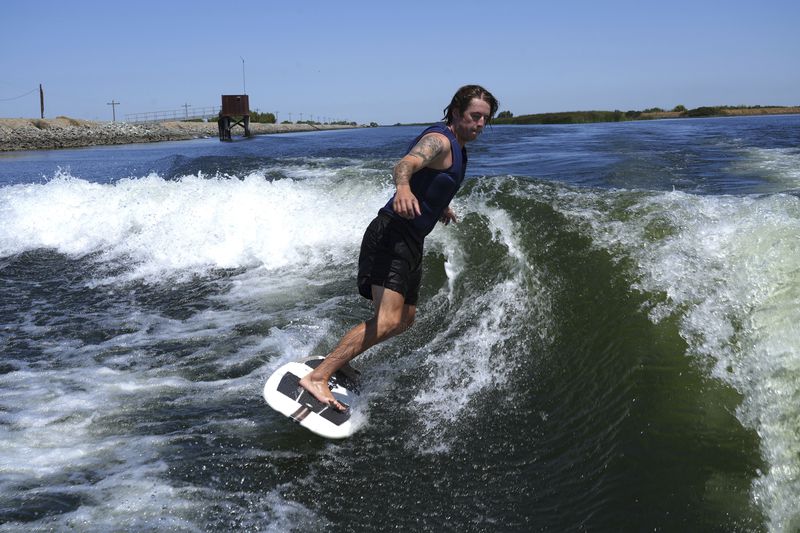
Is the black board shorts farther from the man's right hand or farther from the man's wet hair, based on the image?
the man's wet hair

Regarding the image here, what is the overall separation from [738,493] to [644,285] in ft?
6.73

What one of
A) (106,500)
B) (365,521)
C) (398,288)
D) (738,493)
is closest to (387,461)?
(365,521)

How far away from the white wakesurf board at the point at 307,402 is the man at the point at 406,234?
0.19 ft

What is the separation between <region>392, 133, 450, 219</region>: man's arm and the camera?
3355mm

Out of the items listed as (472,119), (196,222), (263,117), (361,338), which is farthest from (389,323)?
(263,117)

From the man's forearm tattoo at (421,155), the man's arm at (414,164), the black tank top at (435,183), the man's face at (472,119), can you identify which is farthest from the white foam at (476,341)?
the man's face at (472,119)

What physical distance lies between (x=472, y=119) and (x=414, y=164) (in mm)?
546

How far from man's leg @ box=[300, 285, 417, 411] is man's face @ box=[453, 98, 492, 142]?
1030 mm

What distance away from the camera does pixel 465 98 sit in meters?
3.81

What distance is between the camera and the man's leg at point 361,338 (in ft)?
12.7

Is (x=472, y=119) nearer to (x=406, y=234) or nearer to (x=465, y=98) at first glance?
(x=465, y=98)

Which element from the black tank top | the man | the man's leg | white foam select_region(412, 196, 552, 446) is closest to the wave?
white foam select_region(412, 196, 552, 446)

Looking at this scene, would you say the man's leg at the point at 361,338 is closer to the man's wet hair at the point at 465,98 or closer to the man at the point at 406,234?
the man at the point at 406,234

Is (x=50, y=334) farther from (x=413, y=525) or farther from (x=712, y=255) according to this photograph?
(x=712, y=255)
